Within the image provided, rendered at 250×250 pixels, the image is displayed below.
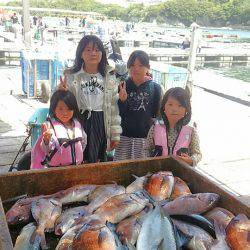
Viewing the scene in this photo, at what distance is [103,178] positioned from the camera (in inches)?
102

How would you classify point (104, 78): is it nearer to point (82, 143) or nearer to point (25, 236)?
point (82, 143)

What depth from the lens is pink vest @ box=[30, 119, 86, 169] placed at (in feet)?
10.9

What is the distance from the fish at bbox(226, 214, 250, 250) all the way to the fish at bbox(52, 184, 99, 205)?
91 centimetres

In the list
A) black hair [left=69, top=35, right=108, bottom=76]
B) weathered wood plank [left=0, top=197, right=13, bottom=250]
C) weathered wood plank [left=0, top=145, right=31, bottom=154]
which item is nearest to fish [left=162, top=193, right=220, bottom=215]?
weathered wood plank [left=0, top=197, right=13, bottom=250]

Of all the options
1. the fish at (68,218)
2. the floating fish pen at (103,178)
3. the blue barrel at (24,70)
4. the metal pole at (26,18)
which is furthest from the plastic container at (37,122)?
the metal pole at (26,18)

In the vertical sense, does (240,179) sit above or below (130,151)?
below

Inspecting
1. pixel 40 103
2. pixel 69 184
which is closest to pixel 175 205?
pixel 69 184

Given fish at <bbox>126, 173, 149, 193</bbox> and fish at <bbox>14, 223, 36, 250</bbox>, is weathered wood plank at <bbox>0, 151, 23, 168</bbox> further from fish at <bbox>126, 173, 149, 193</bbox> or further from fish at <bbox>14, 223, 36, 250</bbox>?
fish at <bbox>14, 223, 36, 250</bbox>

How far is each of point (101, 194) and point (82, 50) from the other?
6.01ft

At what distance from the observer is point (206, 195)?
2271 millimetres

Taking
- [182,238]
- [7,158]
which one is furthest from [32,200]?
[7,158]

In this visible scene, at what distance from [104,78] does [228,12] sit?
118 meters

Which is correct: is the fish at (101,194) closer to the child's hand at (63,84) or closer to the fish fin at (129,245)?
the fish fin at (129,245)

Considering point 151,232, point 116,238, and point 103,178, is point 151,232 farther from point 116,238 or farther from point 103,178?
point 103,178
